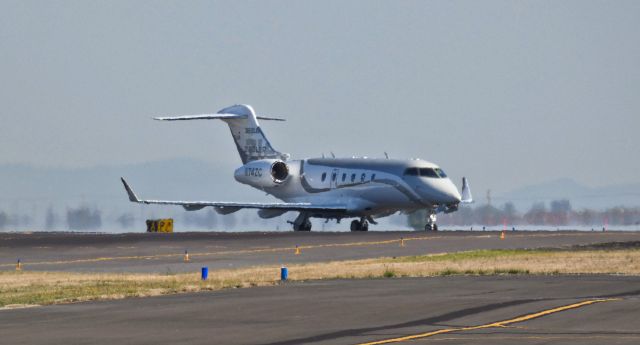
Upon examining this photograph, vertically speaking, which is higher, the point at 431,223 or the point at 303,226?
the point at 303,226

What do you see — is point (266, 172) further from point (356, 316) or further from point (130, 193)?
point (356, 316)

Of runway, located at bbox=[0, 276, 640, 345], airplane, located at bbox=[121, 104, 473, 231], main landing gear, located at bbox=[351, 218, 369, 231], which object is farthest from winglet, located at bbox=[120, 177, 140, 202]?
runway, located at bbox=[0, 276, 640, 345]

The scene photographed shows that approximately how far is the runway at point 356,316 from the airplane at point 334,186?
169ft

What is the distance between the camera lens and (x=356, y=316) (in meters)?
24.6

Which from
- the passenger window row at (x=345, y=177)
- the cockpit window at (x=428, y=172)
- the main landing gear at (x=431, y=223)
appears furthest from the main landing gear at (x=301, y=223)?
the cockpit window at (x=428, y=172)

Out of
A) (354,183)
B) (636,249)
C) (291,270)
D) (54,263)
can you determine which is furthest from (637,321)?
(354,183)

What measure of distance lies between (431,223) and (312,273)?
44.1 m

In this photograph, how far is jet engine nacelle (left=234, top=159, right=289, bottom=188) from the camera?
94.4 metres

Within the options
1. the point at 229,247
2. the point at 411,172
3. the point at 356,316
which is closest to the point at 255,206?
the point at 411,172

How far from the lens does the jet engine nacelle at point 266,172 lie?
9444cm

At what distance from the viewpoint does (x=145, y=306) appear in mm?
28188

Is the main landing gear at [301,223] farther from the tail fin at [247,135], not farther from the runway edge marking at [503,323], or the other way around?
the runway edge marking at [503,323]

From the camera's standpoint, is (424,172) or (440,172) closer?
(424,172)

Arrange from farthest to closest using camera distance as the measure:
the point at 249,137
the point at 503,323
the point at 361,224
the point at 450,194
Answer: the point at 249,137
the point at 361,224
the point at 450,194
the point at 503,323
